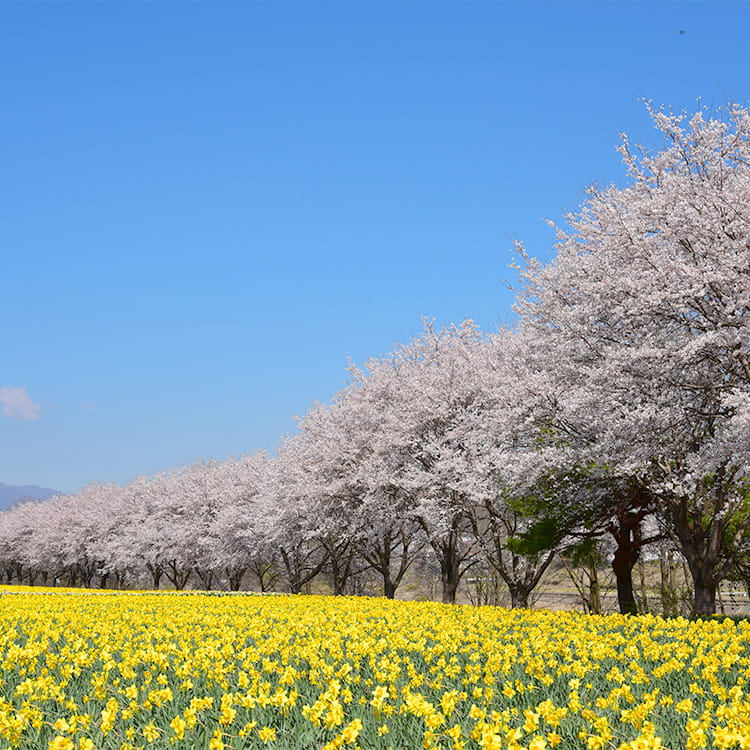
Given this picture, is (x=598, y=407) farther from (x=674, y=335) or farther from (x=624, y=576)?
(x=624, y=576)

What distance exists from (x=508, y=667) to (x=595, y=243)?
13844 mm

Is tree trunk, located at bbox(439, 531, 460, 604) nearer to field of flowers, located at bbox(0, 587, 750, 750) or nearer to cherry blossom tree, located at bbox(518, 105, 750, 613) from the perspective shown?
cherry blossom tree, located at bbox(518, 105, 750, 613)

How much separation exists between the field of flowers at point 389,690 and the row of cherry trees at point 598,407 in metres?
5.45

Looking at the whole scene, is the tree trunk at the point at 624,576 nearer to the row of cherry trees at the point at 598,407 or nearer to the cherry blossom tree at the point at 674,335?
the row of cherry trees at the point at 598,407

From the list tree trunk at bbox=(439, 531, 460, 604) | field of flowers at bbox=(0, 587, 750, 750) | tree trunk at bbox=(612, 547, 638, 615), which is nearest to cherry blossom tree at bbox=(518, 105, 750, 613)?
tree trunk at bbox=(612, 547, 638, 615)

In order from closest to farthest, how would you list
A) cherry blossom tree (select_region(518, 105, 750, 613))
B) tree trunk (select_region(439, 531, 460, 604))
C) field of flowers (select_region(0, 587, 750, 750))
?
field of flowers (select_region(0, 587, 750, 750)) < cherry blossom tree (select_region(518, 105, 750, 613)) < tree trunk (select_region(439, 531, 460, 604))

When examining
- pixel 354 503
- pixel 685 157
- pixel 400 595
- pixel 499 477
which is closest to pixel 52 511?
pixel 400 595

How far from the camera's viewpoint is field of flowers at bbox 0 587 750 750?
5.02 metres

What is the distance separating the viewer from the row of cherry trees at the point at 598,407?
14664 mm

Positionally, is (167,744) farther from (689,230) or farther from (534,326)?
(534,326)

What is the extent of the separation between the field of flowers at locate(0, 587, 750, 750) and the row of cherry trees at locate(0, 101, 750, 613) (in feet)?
17.9

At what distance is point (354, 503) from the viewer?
30.5 m

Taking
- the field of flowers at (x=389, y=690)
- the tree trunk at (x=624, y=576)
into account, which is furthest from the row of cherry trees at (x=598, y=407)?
the field of flowers at (x=389, y=690)

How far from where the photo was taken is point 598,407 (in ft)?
52.7
